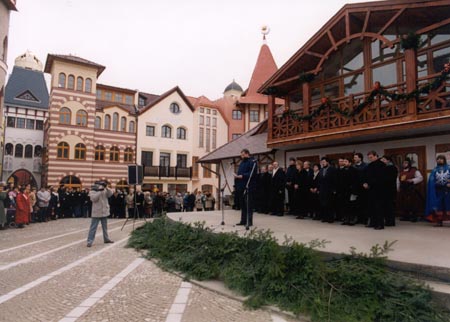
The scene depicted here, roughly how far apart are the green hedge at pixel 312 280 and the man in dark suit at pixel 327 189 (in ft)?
13.0

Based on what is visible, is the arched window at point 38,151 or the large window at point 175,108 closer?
the arched window at point 38,151

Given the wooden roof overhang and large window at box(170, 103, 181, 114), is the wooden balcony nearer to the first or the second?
the wooden roof overhang

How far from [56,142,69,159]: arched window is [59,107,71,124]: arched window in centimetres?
196

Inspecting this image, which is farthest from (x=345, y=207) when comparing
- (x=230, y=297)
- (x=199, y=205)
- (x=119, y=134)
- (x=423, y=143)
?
(x=119, y=134)

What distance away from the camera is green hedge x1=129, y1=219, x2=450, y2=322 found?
148 inches

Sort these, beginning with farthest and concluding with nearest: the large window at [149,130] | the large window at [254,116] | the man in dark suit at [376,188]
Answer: the large window at [254,116]
the large window at [149,130]
the man in dark suit at [376,188]

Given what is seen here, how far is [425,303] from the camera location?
3664 mm

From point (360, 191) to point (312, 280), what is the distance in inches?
189

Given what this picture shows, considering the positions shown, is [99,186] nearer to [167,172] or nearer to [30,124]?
[167,172]

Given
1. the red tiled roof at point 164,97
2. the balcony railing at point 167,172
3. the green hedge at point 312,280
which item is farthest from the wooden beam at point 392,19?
the red tiled roof at point 164,97

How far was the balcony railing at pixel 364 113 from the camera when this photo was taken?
851 centimetres

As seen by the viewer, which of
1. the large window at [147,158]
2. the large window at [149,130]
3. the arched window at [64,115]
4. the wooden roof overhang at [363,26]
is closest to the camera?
the wooden roof overhang at [363,26]

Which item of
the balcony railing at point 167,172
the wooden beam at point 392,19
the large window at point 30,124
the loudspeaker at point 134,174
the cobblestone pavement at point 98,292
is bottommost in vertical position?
the cobblestone pavement at point 98,292

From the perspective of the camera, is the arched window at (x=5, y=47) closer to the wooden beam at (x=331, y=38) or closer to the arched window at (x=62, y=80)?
the arched window at (x=62, y=80)
